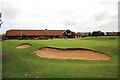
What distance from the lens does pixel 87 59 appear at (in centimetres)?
2447

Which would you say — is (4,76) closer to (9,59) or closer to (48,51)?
(9,59)

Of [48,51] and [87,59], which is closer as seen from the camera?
[87,59]

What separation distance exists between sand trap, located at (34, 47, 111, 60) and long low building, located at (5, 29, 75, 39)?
56024mm

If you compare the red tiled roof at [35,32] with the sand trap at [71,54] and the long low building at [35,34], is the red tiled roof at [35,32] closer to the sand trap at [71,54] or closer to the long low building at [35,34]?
the long low building at [35,34]

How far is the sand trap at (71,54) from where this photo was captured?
2549 centimetres

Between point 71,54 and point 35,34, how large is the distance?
62.4 metres

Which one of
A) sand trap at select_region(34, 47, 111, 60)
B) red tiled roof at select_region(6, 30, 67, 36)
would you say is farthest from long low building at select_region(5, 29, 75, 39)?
sand trap at select_region(34, 47, 111, 60)

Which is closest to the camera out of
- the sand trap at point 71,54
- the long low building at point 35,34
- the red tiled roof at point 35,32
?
the sand trap at point 71,54

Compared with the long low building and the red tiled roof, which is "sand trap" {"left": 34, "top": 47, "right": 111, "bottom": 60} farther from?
the red tiled roof

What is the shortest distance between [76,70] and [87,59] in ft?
19.7

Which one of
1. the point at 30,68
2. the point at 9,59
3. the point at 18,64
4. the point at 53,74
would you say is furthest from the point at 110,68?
the point at 9,59

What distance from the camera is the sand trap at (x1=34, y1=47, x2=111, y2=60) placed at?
83.6 ft

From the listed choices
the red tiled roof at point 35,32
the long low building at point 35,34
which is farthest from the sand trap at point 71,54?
the red tiled roof at point 35,32

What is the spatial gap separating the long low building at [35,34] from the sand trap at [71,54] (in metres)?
56.0
